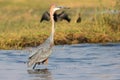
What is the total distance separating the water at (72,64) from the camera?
33.2 feet

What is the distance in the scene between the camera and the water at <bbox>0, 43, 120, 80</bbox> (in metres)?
10.1

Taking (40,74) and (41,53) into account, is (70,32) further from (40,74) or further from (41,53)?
(40,74)

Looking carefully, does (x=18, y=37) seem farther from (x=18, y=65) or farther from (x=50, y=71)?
(x=50, y=71)

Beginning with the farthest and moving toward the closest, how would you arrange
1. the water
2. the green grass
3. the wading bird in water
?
the green grass → the wading bird in water → the water

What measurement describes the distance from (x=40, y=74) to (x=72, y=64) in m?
1.32

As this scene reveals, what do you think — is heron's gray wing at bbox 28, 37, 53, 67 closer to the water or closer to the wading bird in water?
the wading bird in water

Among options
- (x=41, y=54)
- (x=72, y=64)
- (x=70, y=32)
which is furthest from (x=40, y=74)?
(x=70, y=32)

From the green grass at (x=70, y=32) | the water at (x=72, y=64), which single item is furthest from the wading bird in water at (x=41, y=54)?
the green grass at (x=70, y=32)

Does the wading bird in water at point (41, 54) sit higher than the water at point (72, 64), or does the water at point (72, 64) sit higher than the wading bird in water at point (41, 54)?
the wading bird in water at point (41, 54)

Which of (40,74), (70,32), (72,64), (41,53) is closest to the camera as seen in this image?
(40,74)

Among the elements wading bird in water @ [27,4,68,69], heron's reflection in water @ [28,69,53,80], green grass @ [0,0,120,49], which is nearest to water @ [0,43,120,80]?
heron's reflection in water @ [28,69,53,80]

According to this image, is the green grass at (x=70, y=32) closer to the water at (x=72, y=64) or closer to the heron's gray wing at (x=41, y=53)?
the water at (x=72, y=64)

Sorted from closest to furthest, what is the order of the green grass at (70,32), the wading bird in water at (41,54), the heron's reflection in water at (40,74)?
the heron's reflection in water at (40,74), the wading bird in water at (41,54), the green grass at (70,32)

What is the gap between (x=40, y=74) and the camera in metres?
10.5
